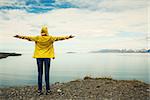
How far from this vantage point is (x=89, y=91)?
12078 mm

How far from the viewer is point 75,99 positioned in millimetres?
11055

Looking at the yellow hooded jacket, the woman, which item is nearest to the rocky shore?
the woman

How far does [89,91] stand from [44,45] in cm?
204

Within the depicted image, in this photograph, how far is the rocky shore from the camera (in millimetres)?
11327

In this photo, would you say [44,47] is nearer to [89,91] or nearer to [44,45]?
[44,45]

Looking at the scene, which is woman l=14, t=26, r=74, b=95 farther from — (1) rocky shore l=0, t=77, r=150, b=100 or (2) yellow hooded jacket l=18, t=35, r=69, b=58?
(1) rocky shore l=0, t=77, r=150, b=100

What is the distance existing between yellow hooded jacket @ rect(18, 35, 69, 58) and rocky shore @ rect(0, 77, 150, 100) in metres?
1.16

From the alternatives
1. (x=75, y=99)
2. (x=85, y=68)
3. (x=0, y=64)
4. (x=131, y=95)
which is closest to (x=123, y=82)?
(x=131, y=95)

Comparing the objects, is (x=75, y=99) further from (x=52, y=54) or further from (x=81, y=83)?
(x=81, y=83)

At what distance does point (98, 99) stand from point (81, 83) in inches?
101

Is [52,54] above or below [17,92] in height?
above

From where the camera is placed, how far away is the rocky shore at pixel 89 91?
11327 millimetres

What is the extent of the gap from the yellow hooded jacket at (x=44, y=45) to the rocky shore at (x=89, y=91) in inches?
45.8

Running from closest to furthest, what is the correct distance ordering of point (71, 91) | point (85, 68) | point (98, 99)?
1. point (98, 99)
2. point (71, 91)
3. point (85, 68)
